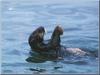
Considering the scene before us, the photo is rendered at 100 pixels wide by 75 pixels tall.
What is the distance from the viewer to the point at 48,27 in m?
2.18

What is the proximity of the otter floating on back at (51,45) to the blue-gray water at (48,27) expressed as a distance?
0.03 metres

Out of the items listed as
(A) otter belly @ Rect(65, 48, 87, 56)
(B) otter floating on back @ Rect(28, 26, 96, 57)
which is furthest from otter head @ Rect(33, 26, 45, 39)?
(A) otter belly @ Rect(65, 48, 87, 56)

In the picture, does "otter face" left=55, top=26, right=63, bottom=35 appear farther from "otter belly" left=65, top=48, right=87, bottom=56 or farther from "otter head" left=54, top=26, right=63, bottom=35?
"otter belly" left=65, top=48, right=87, bottom=56

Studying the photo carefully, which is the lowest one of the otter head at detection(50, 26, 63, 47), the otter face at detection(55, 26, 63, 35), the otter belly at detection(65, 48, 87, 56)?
the otter belly at detection(65, 48, 87, 56)

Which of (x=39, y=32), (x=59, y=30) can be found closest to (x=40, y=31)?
(x=39, y=32)

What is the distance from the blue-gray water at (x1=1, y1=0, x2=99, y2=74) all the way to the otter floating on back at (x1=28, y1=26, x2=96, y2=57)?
3 cm

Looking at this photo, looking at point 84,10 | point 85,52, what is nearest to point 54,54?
point 85,52

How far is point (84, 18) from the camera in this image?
7.18ft

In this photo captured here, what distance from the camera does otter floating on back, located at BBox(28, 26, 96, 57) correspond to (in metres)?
2.18

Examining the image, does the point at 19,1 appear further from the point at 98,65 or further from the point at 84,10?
the point at 98,65

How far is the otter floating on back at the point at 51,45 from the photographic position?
2176 millimetres

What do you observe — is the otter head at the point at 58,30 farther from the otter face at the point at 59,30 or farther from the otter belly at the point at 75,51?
the otter belly at the point at 75,51

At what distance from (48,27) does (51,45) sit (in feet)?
0.35

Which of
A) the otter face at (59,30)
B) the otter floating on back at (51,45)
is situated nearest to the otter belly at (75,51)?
the otter floating on back at (51,45)
